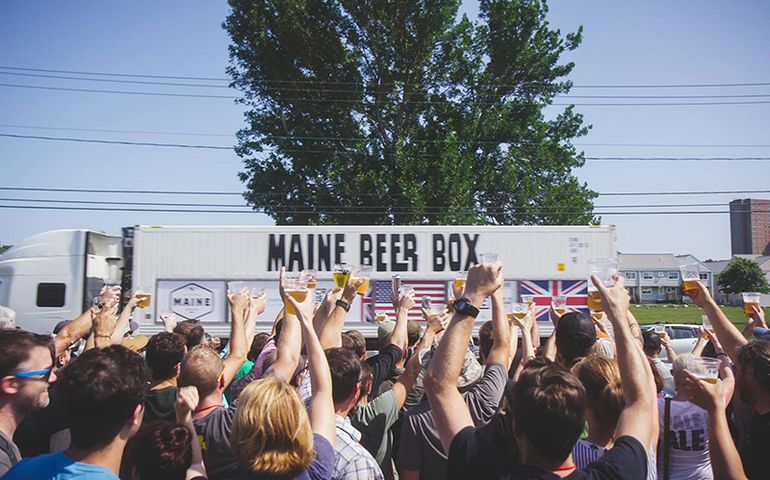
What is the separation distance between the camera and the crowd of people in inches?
87.3

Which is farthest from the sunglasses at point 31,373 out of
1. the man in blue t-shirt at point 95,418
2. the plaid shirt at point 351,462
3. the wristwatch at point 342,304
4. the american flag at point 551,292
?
the american flag at point 551,292

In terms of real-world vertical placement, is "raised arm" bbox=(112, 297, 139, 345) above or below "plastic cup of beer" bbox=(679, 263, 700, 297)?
below

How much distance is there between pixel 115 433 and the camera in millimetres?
2398

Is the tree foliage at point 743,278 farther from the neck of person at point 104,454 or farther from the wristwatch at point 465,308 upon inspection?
the neck of person at point 104,454

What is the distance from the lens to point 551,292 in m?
13.4

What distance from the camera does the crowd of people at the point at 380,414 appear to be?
222 centimetres

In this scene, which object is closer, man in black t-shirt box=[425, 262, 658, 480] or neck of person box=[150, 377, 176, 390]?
man in black t-shirt box=[425, 262, 658, 480]

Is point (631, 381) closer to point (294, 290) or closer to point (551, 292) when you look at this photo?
point (294, 290)

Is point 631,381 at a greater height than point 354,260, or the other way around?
point 354,260

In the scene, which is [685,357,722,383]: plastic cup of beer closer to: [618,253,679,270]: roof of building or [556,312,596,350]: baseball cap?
[556,312,596,350]: baseball cap

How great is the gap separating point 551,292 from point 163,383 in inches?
435

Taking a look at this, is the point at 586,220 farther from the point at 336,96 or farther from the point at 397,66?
the point at 336,96

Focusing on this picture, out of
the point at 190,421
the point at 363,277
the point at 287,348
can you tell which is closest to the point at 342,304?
the point at 363,277

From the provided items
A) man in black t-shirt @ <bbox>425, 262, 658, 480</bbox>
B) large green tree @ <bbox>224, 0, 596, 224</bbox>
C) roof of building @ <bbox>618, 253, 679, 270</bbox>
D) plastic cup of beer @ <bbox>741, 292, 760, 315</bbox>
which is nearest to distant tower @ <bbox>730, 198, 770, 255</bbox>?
roof of building @ <bbox>618, 253, 679, 270</bbox>
